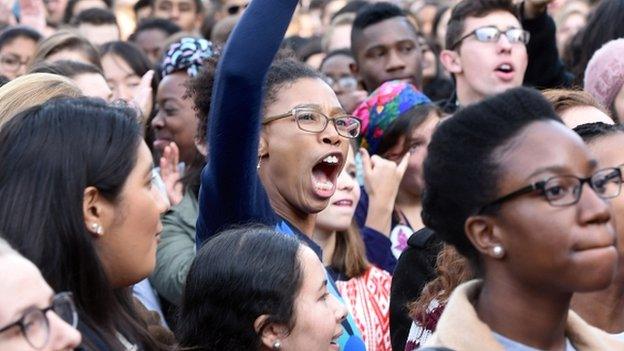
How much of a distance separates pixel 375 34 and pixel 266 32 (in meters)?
4.66

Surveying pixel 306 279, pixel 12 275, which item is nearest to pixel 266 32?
pixel 306 279

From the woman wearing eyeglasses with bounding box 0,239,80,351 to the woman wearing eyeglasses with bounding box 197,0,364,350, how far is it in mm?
855

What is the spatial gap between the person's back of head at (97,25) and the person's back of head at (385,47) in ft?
7.76

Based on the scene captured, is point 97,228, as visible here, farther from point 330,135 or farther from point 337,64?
point 337,64

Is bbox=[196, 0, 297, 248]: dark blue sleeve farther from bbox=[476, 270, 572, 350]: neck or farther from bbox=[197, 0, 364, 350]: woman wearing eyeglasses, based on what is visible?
bbox=[476, 270, 572, 350]: neck

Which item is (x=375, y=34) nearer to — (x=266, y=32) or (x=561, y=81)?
(x=561, y=81)

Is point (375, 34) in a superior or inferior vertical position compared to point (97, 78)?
inferior

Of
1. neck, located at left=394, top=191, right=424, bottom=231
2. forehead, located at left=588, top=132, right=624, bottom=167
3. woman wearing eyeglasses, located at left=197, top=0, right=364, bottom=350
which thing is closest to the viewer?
woman wearing eyeglasses, located at left=197, top=0, right=364, bottom=350

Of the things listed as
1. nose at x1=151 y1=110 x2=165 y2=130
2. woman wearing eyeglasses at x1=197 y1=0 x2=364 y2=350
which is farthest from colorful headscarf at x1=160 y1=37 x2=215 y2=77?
woman wearing eyeglasses at x1=197 y1=0 x2=364 y2=350

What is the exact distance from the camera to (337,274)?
537 centimetres

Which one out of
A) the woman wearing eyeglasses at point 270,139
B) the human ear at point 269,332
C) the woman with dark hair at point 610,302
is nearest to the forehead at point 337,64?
the woman wearing eyeglasses at point 270,139

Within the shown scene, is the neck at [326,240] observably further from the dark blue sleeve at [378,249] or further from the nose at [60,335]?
the nose at [60,335]

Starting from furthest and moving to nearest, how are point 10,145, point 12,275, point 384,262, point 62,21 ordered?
point 62,21 → point 384,262 → point 10,145 → point 12,275

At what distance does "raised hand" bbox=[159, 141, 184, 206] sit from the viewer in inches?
237
